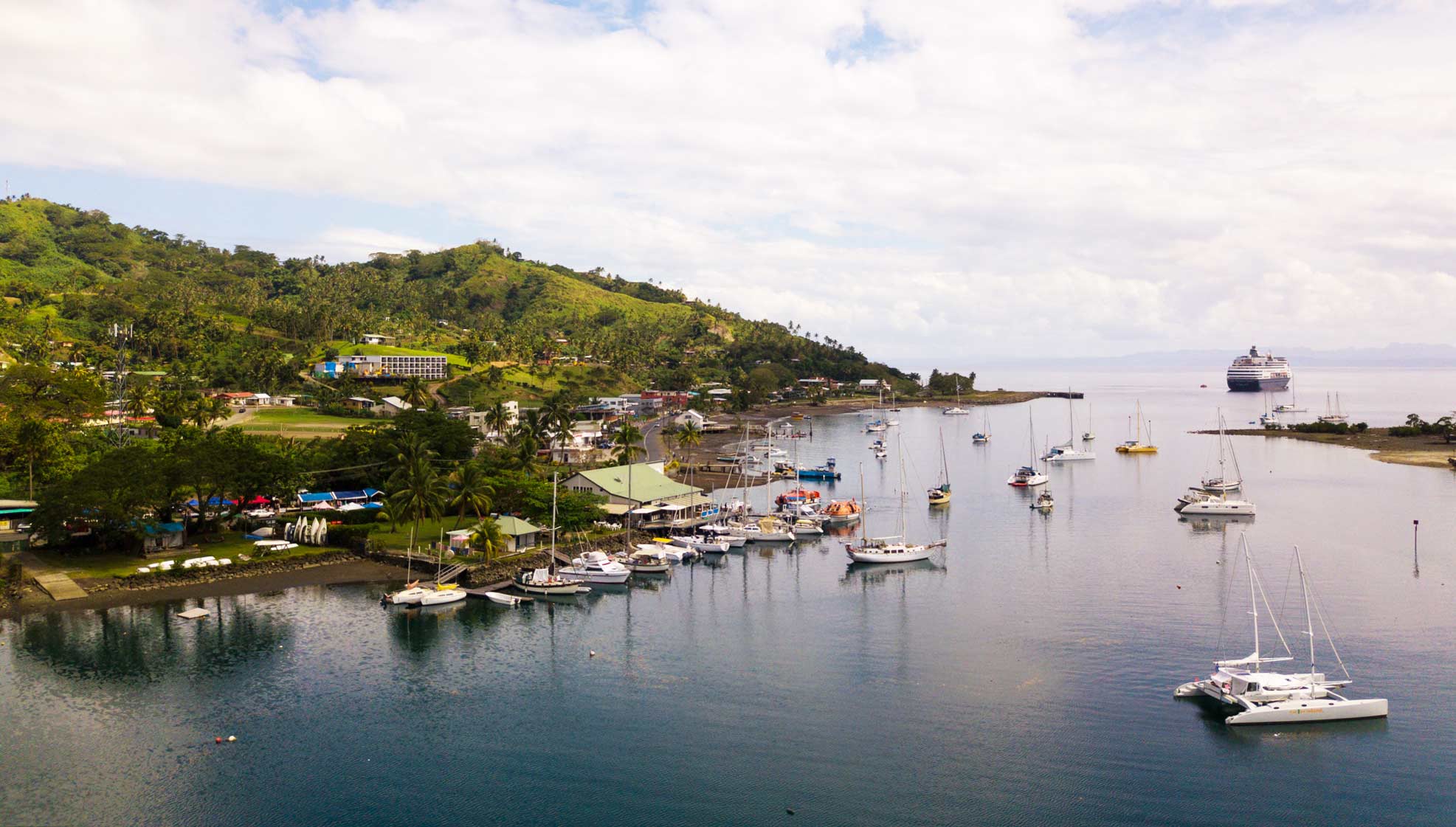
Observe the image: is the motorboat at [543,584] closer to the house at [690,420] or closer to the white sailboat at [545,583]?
the white sailboat at [545,583]

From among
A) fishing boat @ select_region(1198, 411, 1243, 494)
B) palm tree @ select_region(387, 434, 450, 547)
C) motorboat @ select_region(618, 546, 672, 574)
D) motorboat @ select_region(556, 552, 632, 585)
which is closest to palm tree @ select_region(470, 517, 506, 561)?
palm tree @ select_region(387, 434, 450, 547)

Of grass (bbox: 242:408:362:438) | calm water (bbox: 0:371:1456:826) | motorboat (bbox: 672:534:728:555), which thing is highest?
grass (bbox: 242:408:362:438)

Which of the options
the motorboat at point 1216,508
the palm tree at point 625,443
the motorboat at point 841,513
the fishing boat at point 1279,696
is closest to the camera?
the fishing boat at point 1279,696

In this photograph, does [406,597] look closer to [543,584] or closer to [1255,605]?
[543,584]

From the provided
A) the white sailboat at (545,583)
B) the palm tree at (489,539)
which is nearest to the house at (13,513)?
the palm tree at (489,539)

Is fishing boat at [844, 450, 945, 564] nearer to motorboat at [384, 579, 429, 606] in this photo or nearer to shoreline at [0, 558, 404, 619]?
motorboat at [384, 579, 429, 606]

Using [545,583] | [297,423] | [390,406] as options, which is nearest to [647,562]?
[545,583]

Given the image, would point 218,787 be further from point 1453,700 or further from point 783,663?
point 1453,700
